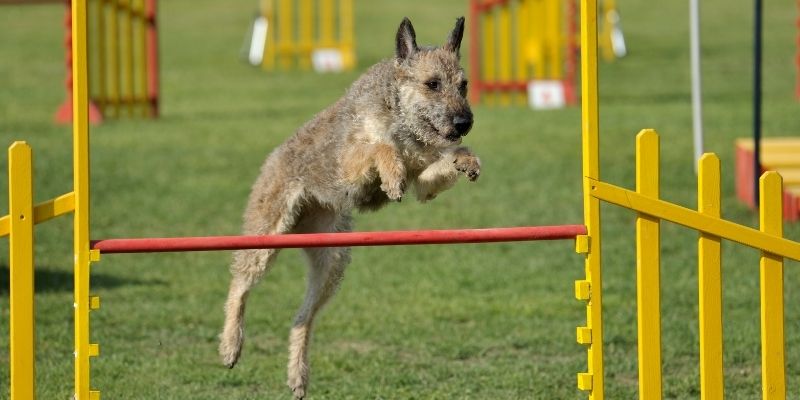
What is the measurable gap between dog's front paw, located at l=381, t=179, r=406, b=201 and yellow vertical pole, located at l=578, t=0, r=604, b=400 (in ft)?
2.40

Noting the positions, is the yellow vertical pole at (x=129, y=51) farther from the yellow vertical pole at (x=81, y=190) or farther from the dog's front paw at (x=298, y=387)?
the yellow vertical pole at (x=81, y=190)

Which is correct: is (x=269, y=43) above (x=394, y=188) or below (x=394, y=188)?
above

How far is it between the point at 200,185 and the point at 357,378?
613cm

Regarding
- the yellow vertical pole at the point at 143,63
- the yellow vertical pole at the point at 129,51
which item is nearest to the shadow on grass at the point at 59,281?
the yellow vertical pole at the point at 129,51

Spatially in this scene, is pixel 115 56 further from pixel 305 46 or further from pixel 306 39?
pixel 306 39

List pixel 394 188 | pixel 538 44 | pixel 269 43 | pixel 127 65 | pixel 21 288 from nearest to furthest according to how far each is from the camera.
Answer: pixel 21 288, pixel 394 188, pixel 127 65, pixel 538 44, pixel 269 43

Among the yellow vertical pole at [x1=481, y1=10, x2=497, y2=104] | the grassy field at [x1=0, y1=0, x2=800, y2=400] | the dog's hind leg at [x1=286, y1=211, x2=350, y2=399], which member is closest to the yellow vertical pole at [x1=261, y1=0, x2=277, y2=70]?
the grassy field at [x1=0, y1=0, x2=800, y2=400]

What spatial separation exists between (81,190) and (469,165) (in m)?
1.46

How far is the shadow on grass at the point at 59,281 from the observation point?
29.8 feet

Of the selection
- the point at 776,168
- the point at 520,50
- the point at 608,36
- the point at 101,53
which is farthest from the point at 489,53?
the point at 776,168

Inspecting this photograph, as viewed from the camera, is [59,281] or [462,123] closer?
[462,123]

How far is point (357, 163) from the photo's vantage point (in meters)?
5.62

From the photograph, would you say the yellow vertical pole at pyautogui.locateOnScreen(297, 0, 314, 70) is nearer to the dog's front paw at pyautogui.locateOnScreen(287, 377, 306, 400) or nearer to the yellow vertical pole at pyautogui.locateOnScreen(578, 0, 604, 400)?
the dog's front paw at pyautogui.locateOnScreen(287, 377, 306, 400)

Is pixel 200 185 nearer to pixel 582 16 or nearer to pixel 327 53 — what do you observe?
pixel 582 16
